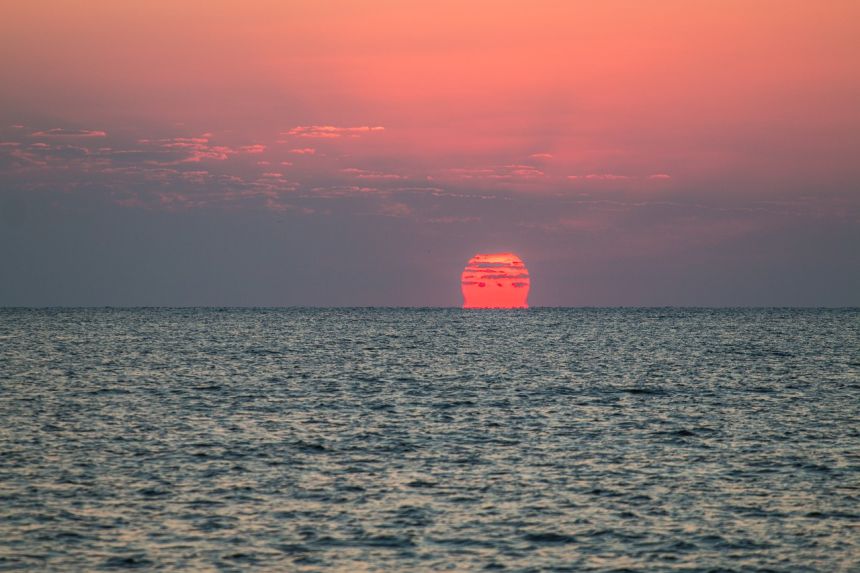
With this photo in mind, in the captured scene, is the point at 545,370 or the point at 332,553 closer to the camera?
the point at 332,553

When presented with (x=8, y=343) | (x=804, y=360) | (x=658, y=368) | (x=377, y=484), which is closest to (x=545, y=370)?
(x=658, y=368)

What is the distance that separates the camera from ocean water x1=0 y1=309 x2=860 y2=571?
24.4 metres

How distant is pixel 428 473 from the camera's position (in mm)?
33719

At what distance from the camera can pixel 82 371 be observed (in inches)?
2963

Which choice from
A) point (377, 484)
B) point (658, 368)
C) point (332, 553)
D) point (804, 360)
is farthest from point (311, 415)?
point (804, 360)

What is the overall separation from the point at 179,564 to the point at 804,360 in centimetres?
8130

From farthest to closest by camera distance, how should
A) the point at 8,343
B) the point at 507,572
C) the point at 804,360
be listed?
1. the point at 8,343
2. the point at 804,360
3. the point at 507,572

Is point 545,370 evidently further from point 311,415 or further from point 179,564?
point 179,564

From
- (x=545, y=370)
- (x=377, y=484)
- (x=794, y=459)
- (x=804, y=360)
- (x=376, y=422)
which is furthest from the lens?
(x=804, y=360)

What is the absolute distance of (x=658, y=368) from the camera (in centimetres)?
8338

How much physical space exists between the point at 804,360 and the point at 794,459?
196 ft

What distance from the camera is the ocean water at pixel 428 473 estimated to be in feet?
80.0

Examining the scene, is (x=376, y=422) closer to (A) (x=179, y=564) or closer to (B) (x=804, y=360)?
(A) (x=179, y=564)

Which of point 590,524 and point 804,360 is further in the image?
point 804,360
